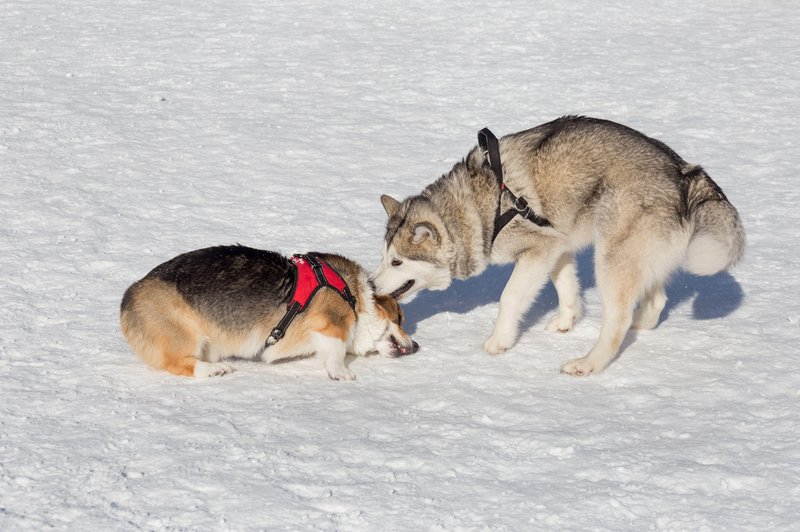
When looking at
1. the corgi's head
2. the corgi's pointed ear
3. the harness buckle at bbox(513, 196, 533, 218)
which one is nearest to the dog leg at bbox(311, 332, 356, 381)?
the corgi's head

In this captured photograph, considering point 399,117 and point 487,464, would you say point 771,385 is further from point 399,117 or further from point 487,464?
point 399,117

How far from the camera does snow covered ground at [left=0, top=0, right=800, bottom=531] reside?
162 inches

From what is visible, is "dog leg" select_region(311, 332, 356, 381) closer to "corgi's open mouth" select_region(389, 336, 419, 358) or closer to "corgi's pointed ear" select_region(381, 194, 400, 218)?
"corgi's open mouth" select_region(389, 336, 419, 358)

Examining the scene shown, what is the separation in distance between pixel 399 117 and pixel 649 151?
604cm

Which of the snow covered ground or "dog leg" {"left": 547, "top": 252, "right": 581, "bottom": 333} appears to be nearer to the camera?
the snow covered ground

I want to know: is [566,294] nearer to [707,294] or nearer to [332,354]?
[707,294]

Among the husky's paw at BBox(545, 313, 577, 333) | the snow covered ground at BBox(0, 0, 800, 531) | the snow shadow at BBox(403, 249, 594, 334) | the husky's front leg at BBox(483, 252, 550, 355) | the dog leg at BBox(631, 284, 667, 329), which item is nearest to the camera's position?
the snow covered ground at BBox(0, 0, 800, 531)

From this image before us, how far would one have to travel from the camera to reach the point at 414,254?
6.31 meters

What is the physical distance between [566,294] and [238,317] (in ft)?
8.18

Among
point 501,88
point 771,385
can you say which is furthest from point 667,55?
point 771,385

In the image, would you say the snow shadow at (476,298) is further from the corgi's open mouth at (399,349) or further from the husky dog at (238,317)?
the husky dog at (238,317)

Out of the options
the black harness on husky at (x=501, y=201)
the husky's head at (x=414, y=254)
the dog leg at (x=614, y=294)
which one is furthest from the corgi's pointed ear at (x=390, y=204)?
the dog leg at (x=614, y=294)

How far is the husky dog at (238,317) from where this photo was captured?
17.6ft

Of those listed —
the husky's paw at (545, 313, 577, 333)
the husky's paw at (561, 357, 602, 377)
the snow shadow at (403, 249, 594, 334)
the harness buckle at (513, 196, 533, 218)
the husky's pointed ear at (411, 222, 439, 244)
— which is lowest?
the snow shadow at (403, 249, 594, 334)
